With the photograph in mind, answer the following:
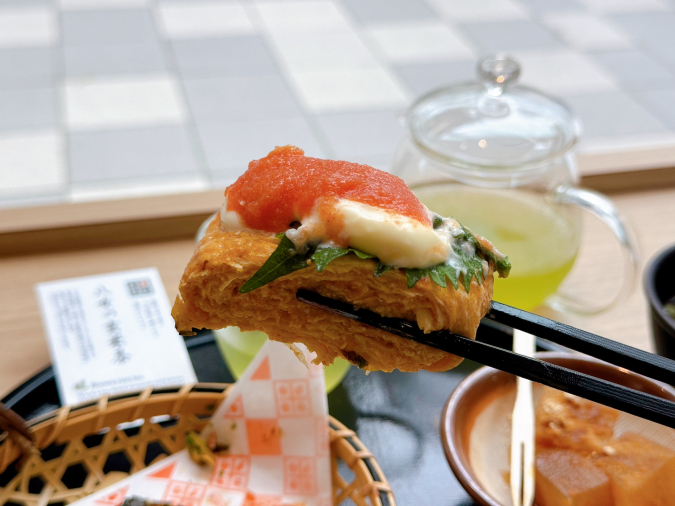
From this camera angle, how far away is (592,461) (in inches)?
33.9

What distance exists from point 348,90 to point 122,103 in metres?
0.98

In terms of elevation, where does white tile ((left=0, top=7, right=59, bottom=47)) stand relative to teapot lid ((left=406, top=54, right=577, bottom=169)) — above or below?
below

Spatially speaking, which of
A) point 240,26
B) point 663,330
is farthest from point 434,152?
point 240,26

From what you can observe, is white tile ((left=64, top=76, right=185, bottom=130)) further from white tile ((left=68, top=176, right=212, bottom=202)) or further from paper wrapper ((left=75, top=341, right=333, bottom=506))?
paper wrapper ((left=75, top=341, right=333, bottom=506))

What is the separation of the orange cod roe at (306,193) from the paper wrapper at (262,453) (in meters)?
0.33

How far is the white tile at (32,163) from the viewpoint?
2.51m

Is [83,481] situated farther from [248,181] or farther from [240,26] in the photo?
[240,26]

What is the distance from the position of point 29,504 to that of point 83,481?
8 cm

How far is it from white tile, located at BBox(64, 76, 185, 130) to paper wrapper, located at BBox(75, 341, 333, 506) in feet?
6.84

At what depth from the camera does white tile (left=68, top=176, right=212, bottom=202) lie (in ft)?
8.07

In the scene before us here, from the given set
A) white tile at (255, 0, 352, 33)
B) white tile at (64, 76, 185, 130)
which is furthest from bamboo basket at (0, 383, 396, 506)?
white tile at (255, 0, 352, 33)

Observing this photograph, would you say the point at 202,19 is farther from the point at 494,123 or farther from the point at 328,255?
the point at 328,255

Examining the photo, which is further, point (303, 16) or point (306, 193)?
point (303, 16)

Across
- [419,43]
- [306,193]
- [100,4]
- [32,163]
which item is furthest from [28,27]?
[306,193]
